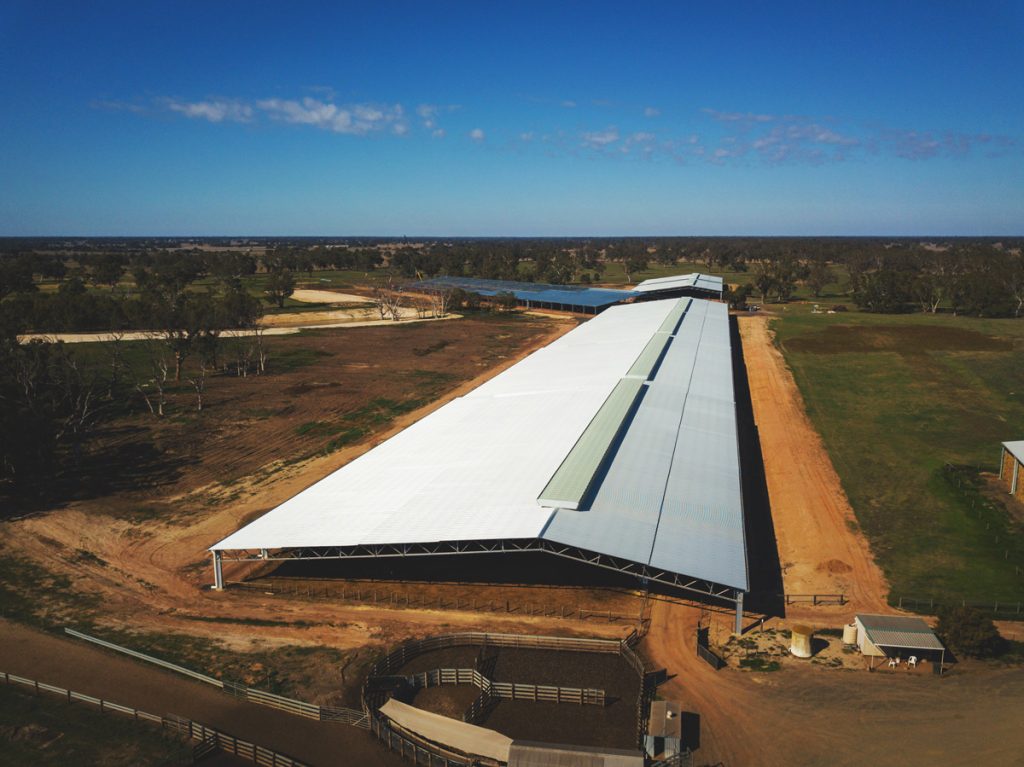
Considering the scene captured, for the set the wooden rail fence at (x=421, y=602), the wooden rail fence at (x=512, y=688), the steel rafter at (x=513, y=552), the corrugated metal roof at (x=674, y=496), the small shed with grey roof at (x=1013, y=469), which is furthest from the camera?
the small shed with grey roof at (x=1013, y=469)

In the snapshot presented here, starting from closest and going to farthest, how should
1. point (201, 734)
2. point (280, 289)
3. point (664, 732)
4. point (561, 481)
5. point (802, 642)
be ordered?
point (664, 732) < point (201, 734) < point (802, 642) < point (561, 481) < point (280, 289)

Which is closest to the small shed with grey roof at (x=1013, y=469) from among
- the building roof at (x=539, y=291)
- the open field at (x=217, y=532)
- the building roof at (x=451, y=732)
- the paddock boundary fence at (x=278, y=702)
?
the open field at (x=217, y=532)

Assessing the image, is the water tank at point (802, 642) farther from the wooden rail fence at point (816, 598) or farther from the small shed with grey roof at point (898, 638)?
the wooden rail fence at point (816, 598)

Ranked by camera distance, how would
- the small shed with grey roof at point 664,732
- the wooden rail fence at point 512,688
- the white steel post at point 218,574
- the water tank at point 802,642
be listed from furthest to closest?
the white steel post at point 218,574 < the water tank at point 802,642 < the wooden rail fence at point 512,688 < the small shed with grey roof at point 664,732

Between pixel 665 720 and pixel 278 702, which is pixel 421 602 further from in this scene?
pixel 665 720

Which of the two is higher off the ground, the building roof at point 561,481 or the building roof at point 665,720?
the building roof at point 561,481

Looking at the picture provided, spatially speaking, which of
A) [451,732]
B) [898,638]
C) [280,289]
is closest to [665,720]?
[451,732]

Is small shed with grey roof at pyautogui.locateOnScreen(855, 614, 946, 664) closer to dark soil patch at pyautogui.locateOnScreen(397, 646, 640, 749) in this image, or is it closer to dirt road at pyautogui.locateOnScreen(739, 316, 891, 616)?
dirt road at pyautogui.locateOnScreen(739, 316, 891, 616)
